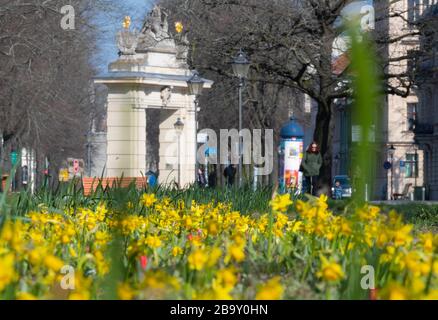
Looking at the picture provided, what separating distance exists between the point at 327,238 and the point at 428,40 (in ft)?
74.6

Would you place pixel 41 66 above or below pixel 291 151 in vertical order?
above

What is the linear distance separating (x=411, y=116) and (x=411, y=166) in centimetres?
353

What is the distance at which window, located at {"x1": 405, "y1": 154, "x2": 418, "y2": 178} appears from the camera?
250 ft

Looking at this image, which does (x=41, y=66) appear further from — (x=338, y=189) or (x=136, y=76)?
(x=338, y=189)

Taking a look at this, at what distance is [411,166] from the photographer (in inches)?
3019

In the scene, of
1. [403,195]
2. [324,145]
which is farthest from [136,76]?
[403,195]

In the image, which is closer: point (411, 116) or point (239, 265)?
point (239, 265)

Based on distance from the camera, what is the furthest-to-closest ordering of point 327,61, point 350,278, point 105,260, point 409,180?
1. point 409,180
2. point 327,61
3. point 105,260
4. point 350,278

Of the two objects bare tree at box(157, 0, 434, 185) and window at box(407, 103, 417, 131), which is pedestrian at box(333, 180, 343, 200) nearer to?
window at box(407, 103, 417, 131)

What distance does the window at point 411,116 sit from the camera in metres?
76.7

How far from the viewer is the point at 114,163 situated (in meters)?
39.9

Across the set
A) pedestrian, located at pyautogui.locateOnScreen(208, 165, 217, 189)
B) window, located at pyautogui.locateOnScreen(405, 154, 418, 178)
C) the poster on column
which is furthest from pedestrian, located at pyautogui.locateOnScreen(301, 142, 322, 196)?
window, located at pyautogui.locateOnScreen(405, 154, 418, 178)

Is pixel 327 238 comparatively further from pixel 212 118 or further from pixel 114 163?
pixel 212 118

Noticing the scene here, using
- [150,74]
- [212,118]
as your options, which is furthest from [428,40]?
[212,118]
